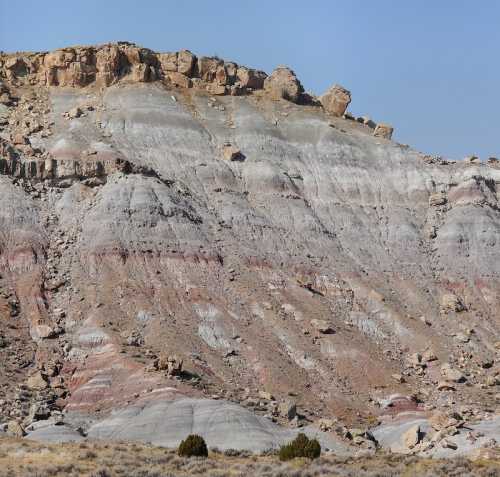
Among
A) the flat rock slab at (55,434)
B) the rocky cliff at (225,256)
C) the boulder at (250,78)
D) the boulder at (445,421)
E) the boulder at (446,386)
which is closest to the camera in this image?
the flat rock slab at (55,434)

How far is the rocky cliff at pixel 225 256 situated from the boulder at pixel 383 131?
39cm

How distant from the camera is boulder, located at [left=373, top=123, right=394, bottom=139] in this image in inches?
3907

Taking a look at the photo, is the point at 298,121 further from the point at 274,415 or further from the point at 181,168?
the point at 274,415

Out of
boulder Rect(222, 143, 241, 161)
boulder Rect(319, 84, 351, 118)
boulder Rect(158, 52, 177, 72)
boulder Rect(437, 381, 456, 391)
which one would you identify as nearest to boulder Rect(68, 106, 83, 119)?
boulder Rect(222, 143, 241, 161)

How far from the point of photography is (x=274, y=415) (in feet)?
181

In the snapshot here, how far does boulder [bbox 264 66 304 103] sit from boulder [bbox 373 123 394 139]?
979 centimetres

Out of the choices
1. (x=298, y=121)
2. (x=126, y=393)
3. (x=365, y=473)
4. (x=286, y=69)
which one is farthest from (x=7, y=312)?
(x=286, y=69)

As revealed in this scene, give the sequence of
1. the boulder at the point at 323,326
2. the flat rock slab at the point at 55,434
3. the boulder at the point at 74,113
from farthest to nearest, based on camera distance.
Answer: the boulder at the point at 74,113
the boulder at the point at 323,326
the flat rock slab at the point at 55,434

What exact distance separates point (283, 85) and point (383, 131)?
12.3 m

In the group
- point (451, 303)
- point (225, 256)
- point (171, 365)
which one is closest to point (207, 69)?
point (225, 256)

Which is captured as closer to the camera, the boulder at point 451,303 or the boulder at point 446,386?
the boulder at point 446,386

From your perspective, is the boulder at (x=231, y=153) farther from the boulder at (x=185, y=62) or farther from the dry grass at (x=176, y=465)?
the dry grass at (x=176, y=465)

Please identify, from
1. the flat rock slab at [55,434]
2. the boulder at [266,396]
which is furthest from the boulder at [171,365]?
the flat rock slab at [55,434]

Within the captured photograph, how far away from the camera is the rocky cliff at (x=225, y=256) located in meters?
58.1
